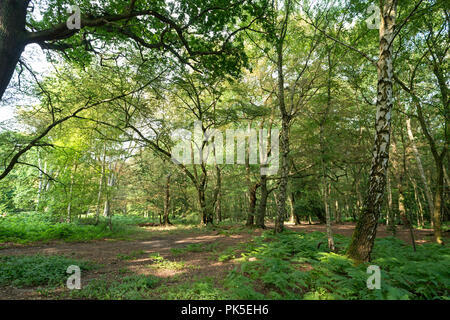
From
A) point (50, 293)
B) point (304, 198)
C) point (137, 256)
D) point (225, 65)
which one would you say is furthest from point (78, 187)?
point (304, 198)

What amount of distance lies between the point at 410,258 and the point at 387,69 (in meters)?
5.25

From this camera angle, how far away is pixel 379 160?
456cm

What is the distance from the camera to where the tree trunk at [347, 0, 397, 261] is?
4520mm

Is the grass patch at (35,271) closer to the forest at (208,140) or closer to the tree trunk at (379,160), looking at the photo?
the forest at (208,140)

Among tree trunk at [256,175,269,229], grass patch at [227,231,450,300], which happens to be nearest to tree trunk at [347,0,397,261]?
grass patch at [227,231,450,300]

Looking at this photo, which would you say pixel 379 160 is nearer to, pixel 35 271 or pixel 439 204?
pixel 439 204

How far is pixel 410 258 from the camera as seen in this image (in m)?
5.46

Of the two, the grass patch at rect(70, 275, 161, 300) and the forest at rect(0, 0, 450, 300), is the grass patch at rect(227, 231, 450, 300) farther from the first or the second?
the grass patch at rect(70, 275, 161, 300)

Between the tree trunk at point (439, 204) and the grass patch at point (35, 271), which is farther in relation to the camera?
the tree trunk at point (439, 204)

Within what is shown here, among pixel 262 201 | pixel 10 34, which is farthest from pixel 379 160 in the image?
pixel 262 201

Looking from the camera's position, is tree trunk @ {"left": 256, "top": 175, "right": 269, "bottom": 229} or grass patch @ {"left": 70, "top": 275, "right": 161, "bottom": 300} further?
tree trunk @ {"left": 256, "top": 175, "right": 269, "bottom": 229}

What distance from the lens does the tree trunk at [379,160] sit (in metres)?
4.52

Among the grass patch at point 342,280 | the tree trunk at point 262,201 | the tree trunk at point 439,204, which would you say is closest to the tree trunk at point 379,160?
the grass patch at point 342,280
